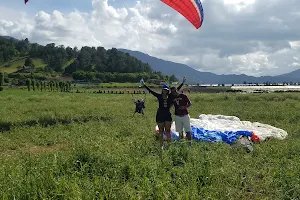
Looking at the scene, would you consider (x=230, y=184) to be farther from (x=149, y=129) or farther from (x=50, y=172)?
(x=149, y=129)

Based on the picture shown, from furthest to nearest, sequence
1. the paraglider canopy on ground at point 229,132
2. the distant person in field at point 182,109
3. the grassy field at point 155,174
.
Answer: the paraglider canopy on ground at point 229,132 < the distant person in field at point 182,109 < the grassy field at point 155,174

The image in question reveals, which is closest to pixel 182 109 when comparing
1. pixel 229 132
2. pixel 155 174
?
pixel 229 132

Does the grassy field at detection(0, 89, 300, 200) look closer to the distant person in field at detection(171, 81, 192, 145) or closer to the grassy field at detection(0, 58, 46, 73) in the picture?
the distant person in field at detection(171, 81, 192, 145)

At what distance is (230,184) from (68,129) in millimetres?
10574

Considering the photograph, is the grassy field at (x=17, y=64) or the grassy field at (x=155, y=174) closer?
the grassy field at (x=155, y=174)

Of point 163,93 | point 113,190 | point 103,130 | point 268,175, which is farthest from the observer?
point 103,130

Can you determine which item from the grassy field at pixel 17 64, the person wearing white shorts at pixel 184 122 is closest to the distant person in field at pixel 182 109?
the person wearing white shorts at pixel 184 122

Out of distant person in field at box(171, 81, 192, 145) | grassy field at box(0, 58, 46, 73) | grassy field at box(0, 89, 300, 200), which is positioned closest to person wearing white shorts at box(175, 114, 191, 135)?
distant person in field at box(171, 81, 192, 145)

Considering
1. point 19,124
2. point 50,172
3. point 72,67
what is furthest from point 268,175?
point 72,67

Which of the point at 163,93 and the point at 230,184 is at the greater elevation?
the point at 163,93

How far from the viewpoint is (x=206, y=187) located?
6.96 m

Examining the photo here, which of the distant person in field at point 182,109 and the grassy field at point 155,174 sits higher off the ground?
the distant person in field at point 182,109

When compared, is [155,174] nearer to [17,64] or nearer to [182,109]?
[182,109]

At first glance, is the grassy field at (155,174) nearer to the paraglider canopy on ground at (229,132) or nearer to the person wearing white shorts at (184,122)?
the person wearing white shorts at (184,122)
